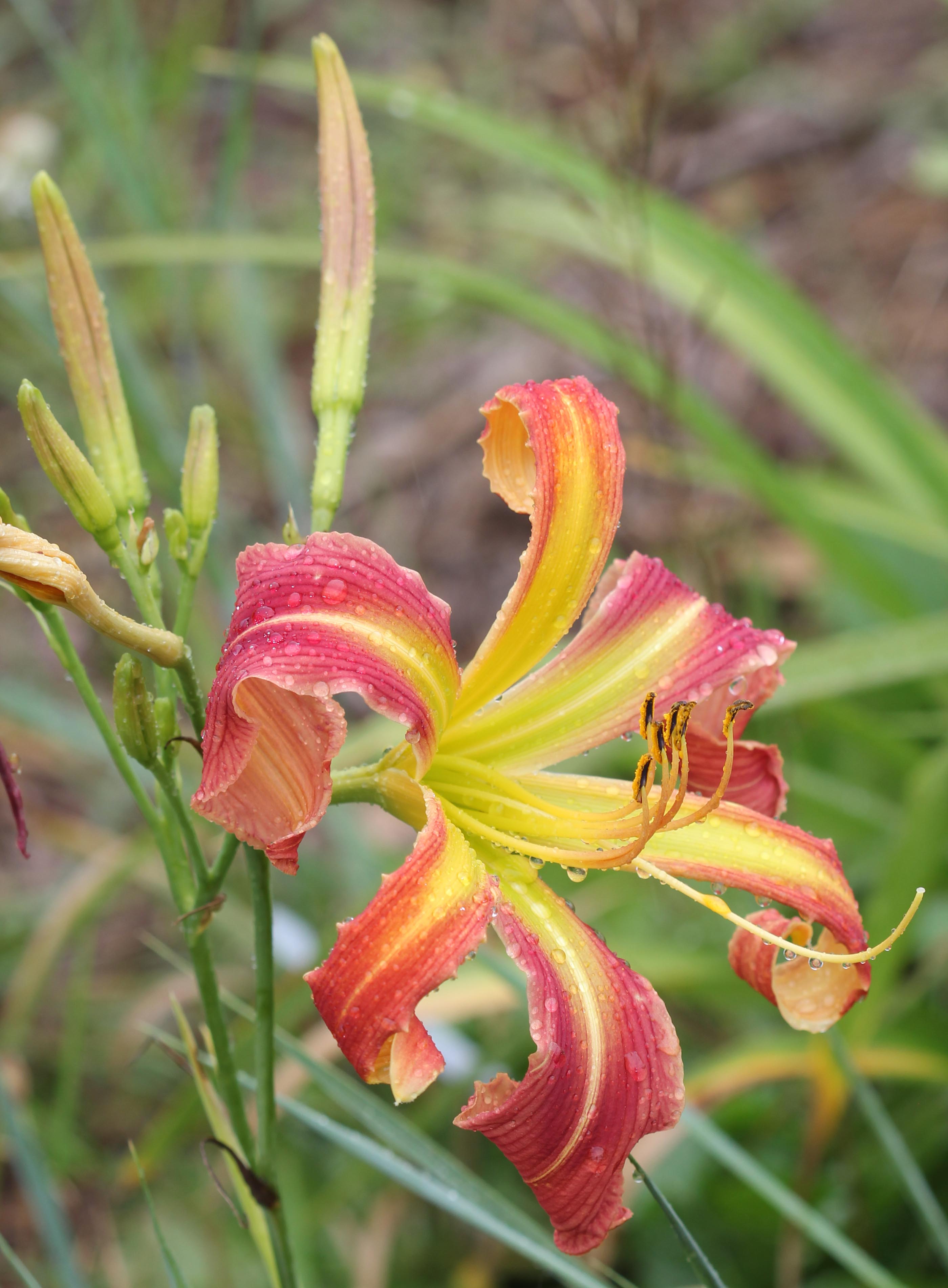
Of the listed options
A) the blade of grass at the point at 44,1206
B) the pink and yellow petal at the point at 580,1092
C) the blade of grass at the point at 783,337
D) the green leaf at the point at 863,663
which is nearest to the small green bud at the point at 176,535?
the pink and yellow petal at the point at 580,1092

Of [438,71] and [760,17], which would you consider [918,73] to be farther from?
[438,71]

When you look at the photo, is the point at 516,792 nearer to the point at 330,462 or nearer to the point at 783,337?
the point at 330,462

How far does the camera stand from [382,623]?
2.69 feet

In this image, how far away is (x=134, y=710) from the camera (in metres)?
0.80

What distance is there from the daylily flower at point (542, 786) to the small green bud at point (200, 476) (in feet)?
0.59

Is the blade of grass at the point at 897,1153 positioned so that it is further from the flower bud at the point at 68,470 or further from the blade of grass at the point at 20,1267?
the flower bud at the point at 68,470

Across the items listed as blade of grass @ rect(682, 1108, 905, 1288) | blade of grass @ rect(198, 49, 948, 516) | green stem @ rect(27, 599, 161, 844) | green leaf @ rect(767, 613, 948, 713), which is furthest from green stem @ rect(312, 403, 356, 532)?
blade of grass @ rect(198, 49, 948, 516)

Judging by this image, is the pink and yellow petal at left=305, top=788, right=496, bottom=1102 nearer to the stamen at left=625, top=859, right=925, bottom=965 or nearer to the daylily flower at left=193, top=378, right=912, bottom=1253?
the daylily flower at left=193, top=378, right=912, bottom=1253

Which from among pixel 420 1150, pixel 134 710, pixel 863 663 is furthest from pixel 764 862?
pixel 863 663

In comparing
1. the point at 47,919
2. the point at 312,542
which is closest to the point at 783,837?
the point at 312,542

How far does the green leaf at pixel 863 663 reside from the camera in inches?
72.7

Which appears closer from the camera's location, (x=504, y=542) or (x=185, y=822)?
(x=185, y=822)

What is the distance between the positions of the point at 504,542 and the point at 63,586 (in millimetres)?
2745

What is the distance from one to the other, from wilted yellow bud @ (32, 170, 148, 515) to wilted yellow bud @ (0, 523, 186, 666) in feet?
0.74
